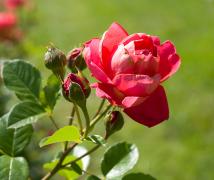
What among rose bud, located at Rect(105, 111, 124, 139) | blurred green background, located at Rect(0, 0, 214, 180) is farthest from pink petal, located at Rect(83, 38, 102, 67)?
blurred green background, located at Rect(0, 0, 214, 180)

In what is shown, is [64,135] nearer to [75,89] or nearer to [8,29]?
[75,89]

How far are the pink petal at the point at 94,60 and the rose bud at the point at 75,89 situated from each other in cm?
4

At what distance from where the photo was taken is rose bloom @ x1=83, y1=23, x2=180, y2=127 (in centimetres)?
64

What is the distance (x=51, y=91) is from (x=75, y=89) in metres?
0.13

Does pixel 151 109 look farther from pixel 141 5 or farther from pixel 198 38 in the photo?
pixel 141 5

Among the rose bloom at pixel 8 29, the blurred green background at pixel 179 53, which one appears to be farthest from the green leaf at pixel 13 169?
the rose bloom at pixel 8 29

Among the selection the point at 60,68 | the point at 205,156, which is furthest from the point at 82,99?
the point at 205,156

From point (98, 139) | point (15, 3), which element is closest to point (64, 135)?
point (98, 139)

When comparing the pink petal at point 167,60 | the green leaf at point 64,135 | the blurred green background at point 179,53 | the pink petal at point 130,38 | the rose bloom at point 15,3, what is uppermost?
the pink petal at point 130,38

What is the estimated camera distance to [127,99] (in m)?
0.64

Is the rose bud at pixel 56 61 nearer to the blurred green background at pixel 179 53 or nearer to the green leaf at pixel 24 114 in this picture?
the green leaf at pixel 24 114

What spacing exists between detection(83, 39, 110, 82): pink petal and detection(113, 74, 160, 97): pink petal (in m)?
0.02

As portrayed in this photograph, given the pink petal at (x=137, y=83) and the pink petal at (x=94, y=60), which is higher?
the pink petal at (x=94, y=60)

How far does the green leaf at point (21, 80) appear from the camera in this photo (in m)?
0.84
